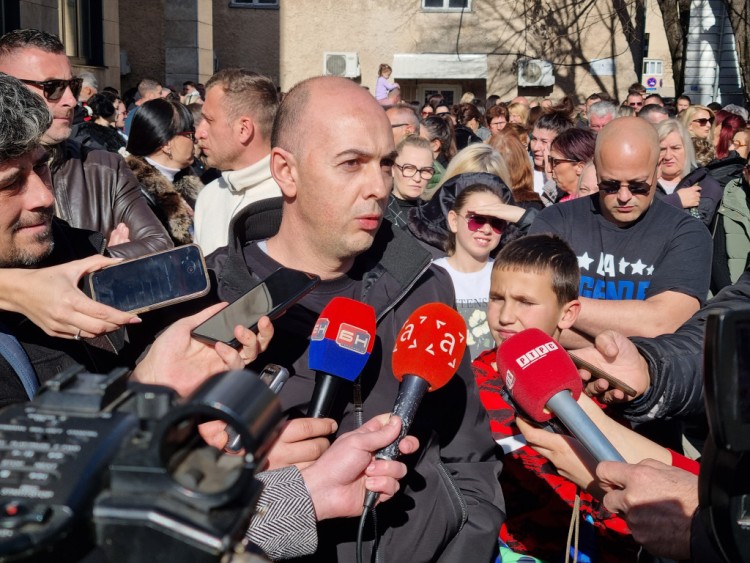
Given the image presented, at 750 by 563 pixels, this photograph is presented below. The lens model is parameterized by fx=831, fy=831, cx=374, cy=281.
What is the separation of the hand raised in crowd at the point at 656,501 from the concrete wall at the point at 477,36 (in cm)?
2304

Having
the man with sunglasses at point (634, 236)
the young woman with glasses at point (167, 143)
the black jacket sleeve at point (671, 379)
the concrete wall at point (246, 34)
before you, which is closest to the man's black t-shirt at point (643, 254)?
the man with sunglasses at point (634, 236)

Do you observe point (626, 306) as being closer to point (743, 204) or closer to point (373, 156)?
point (373, 156)

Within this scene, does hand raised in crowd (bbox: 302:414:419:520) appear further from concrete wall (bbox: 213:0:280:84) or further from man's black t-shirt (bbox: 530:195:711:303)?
concrete wall (bbox: 213:0:280:84)

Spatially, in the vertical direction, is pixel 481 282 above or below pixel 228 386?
below

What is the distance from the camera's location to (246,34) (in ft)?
79.1

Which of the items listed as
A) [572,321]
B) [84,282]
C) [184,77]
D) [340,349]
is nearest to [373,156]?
[340,349]

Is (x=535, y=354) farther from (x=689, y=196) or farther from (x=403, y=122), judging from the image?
(x=403, y=122)

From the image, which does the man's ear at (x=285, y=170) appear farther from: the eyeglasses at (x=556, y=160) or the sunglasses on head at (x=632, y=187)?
the eyeglasses at (x=556, y=160)

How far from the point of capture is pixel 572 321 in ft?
10.5

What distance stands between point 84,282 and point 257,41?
23.4m

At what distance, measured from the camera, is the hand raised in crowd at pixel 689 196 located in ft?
19.9

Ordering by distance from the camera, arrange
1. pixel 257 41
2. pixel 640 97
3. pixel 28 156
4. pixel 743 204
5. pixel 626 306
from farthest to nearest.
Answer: pixel 257 41 → pixel 640 97 → pixel 743 204 → pixel 626 306 → pixel 28 156

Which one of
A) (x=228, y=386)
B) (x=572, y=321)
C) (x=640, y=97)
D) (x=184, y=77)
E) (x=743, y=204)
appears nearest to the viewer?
(x=228, y=386)

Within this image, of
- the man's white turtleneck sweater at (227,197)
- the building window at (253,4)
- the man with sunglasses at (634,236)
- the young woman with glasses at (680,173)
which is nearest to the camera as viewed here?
the man with sunglasses at (634,236)
